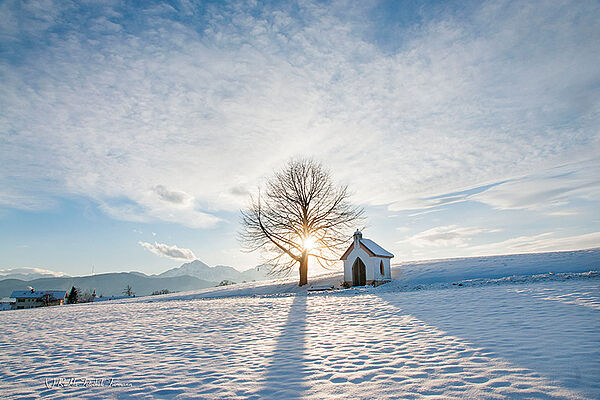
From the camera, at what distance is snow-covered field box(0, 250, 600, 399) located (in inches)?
205

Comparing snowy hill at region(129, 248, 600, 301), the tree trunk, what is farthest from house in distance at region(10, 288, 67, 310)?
the tree trunk

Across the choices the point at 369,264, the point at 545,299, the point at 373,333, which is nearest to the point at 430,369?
the point at 373,333

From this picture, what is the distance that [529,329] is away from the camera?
7.96 metres

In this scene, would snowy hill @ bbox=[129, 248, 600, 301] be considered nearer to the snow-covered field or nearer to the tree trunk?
the tree trunk

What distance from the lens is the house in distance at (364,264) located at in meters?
28.9

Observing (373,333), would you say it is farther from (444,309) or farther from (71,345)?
(71,345)

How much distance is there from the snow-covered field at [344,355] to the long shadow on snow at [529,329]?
0.02m

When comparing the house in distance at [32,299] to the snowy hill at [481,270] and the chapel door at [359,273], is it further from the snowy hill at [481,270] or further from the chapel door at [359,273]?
the chapel door at [359,273]

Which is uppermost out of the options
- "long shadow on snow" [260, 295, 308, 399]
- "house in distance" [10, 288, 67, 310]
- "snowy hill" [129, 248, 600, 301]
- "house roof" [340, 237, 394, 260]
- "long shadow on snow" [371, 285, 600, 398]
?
"house roof" [340, 237, 394, 260]

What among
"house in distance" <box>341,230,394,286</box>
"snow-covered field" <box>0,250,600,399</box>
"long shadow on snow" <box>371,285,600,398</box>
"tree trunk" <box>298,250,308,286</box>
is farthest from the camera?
"tree trunk" <box>298,250,308,286</box>

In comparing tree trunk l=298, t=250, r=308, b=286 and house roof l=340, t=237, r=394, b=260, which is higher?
house roof l=340, t=237, r=394, b=260

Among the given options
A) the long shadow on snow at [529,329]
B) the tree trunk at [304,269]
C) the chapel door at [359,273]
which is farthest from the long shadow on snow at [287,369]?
the tree trunk at [304,269]

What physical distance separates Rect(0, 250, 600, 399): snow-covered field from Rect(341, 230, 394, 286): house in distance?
16.1m

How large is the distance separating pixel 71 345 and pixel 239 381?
24.0 feet
